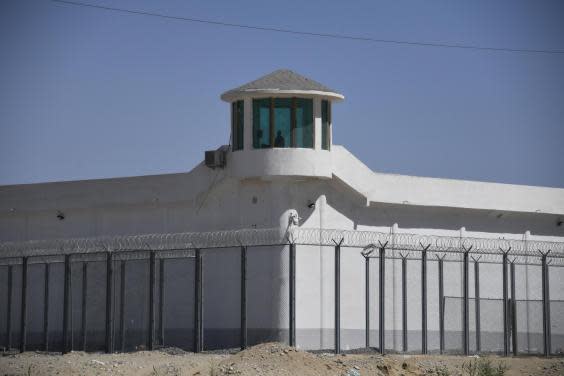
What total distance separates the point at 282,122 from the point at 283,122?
0.09 feet

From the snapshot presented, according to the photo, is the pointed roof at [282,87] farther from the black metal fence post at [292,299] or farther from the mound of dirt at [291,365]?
the mound of dirt at [291,365]

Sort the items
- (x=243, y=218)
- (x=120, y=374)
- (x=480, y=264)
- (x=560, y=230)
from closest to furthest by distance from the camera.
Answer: (x=120, y=374), (x=243, y=218), (x=480, y=264), (x=560, y=230)

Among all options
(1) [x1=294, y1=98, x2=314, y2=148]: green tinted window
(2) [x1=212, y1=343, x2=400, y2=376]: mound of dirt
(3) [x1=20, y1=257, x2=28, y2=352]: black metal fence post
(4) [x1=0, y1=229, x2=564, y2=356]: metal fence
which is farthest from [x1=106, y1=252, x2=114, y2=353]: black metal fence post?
(2) [x1=212, y1=343, x2=400, y2=376]: mound of dirt

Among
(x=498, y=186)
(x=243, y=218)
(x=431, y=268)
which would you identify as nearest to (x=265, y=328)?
(x=243, y=218)

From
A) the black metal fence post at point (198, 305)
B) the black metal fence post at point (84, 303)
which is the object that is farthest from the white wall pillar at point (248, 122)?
the black metal fence post at point (84, 303)

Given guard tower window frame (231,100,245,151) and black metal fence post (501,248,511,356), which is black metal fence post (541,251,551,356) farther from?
guard tower window frame (231,100,245,151)

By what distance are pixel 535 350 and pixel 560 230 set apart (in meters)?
8.56

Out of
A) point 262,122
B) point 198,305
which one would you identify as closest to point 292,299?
point 198,305

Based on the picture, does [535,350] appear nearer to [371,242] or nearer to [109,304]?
[371,242]

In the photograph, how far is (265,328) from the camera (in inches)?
1428

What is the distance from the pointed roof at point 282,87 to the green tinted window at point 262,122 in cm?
38

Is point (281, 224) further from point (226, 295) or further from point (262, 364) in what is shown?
point (262, 364)

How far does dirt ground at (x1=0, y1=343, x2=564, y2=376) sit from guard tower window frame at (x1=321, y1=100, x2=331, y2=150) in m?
7.58

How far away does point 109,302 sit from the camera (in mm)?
35781
